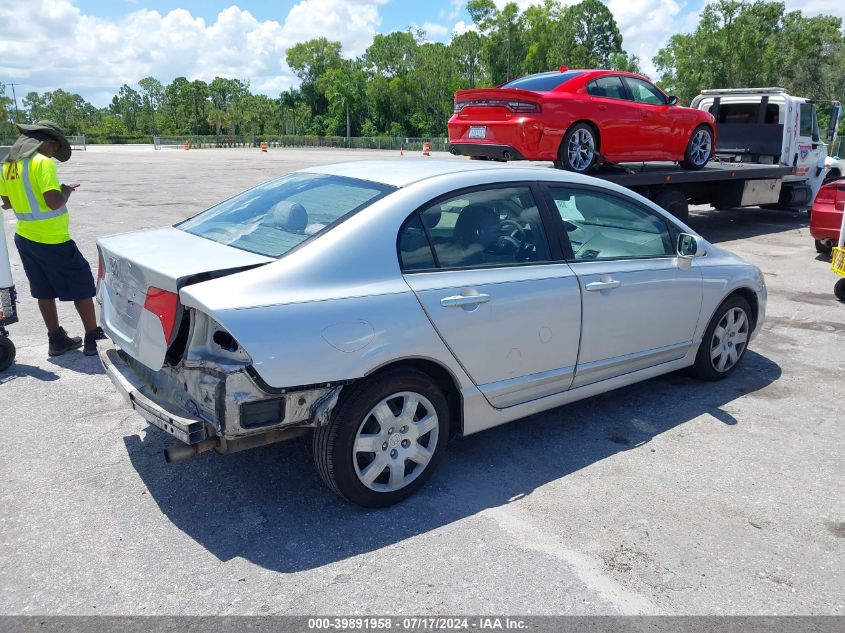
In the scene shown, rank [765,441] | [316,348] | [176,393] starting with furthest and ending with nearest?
[765,441] < [176,393] < [316,348]

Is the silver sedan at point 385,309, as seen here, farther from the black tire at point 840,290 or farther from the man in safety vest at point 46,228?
the black tire at point 840,290

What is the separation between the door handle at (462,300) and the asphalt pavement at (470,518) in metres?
0.98

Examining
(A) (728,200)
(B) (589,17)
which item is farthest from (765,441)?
(B) (589,17)

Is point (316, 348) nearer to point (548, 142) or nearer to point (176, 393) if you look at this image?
point (176, 393)

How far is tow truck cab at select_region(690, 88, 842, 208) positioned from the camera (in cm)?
1313

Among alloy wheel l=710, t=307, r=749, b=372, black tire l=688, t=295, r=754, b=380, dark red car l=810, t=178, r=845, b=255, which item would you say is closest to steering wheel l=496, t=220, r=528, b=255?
black tire l=688, t=295, r=754, b=380

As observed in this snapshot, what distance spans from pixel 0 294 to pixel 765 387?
229 inches

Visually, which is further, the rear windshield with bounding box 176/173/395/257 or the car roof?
the car roof

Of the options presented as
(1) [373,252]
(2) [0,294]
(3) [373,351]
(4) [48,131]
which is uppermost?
(4) [48,131]

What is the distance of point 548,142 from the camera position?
8758 millimetres

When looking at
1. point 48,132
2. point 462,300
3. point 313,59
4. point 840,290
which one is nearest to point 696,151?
point 840,290

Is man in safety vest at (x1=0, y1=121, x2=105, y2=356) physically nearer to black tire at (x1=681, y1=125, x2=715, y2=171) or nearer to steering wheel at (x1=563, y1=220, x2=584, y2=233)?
steering wheel at (x1=563, y1=220, x2=584, y2=233)

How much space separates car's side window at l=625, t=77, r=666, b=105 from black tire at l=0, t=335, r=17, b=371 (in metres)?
8.25

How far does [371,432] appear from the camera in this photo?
3.28 meters
